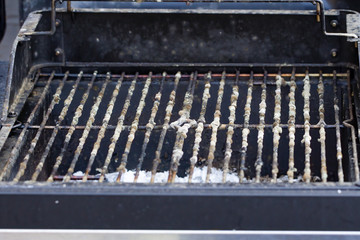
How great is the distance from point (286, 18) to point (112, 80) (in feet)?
2.89

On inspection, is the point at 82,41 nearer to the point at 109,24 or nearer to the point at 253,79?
the point at 109,24

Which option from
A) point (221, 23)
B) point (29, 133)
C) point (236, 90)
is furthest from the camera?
point (221, 23)

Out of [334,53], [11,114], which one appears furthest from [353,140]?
[11,114]

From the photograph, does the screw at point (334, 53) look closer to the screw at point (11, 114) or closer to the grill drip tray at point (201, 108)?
the grill drip tray at point (201, 108)

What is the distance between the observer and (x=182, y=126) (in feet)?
9.05

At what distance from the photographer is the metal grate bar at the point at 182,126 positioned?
2.44 meters

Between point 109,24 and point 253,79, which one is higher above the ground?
point 109,24

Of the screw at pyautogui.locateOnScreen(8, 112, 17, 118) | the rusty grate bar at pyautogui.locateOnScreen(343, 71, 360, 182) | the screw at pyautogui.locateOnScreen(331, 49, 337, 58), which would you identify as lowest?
the rusty grate bar at pyautogui.locateOnScreen(343, 71, 360, 182)

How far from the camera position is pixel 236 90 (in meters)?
Result: 3.05

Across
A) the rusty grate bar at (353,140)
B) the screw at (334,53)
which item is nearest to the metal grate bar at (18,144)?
the rusty grate bar at (353,140)

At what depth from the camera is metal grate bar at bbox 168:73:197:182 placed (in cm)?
244

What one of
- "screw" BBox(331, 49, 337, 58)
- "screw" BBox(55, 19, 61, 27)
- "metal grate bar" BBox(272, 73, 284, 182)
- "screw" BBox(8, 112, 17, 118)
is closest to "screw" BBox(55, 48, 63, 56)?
"screw" BBox(55, 19, 61, 27)

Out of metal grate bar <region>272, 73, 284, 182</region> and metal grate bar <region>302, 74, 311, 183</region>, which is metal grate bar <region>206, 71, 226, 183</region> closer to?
metal grate bar <region>272, 73, 284, 182</region>

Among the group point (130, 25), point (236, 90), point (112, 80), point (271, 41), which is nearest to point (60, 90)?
point (112, 80)
